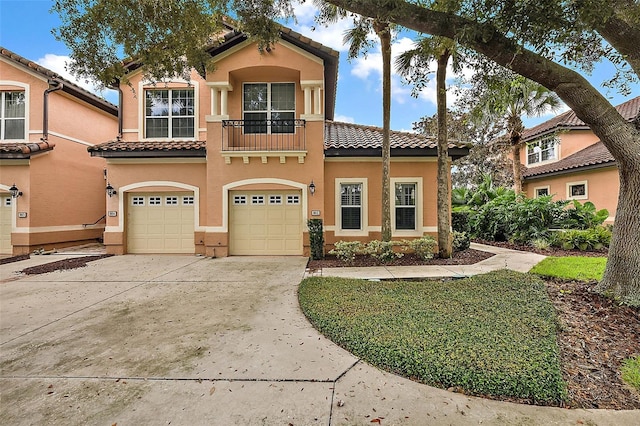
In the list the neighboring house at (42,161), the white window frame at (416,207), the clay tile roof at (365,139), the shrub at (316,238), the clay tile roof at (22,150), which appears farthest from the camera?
the neighboring house at (42,161)

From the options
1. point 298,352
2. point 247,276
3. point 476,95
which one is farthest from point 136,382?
point 476,95

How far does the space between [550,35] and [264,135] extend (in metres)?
8.45

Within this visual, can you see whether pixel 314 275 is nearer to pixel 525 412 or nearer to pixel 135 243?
pixel 525 412

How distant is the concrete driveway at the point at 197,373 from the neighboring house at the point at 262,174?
198 inches

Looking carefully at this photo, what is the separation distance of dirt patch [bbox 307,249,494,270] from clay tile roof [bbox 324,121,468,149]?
12.2 feet

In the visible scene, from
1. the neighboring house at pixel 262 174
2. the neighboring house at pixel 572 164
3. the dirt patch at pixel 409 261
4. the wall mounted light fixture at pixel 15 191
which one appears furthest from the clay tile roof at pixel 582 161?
the wall mounted light fixture at pixel 15 191

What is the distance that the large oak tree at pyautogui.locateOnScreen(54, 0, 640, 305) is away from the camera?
438cm

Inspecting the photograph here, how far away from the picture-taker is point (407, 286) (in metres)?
6.30

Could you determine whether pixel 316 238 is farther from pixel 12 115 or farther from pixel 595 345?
pixel 12 115

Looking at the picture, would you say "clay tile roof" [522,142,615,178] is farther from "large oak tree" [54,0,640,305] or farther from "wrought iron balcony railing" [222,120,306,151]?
"wrought iron balcony railing" [222,120,306,151]

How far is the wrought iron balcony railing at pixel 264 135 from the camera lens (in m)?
10.6

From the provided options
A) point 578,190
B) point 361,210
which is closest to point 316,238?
point 361,210

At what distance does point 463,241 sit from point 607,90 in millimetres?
5596

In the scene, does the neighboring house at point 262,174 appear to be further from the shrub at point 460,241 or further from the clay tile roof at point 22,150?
the clay tile roof at point 22,150
